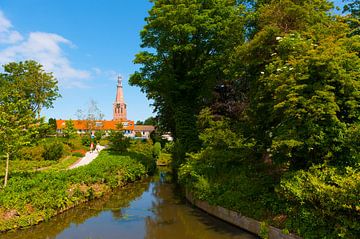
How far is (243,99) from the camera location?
71.2 ft

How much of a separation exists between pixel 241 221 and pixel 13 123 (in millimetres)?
11789

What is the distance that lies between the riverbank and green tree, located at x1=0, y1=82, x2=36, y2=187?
1329mm

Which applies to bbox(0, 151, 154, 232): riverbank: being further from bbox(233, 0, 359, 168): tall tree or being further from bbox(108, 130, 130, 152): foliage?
bbox(233, 0, 359, 168): tall tree

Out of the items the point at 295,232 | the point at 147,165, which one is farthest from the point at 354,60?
the point at 147,165

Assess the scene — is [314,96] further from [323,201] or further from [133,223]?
[133,223]

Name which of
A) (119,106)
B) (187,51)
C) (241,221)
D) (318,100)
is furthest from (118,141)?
(119,106)

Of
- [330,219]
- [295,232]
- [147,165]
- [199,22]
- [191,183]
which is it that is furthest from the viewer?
[147,165]

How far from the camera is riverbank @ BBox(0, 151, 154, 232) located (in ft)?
37.9

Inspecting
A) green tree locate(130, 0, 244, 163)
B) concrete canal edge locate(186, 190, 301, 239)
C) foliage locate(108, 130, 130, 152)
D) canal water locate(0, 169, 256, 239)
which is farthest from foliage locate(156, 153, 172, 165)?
concrete canal edge locate(186, 190, 301, 239)

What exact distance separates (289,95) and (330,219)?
13.3 ft

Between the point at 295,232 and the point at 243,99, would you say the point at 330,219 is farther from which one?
the point at 243,99

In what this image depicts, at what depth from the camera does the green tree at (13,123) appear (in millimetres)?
13188

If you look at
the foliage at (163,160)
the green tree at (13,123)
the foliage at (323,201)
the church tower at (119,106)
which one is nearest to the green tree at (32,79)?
the foliage at (163,160)

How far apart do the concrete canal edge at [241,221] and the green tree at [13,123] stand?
982 cm
